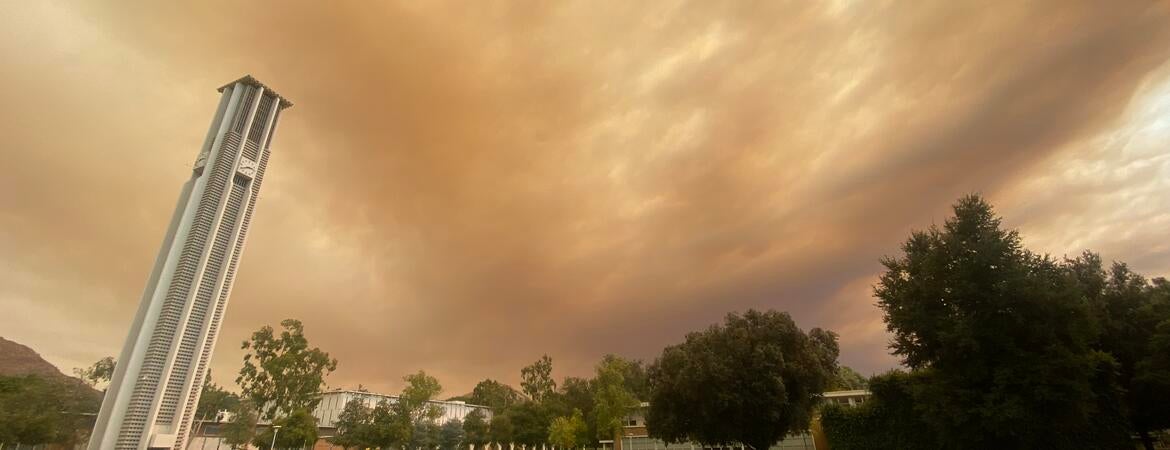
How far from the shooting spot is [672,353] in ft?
129

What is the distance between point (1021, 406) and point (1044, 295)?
17.2 ft

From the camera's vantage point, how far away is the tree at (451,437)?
65312 millimetres

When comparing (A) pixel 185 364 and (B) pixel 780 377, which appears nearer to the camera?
(B) pixel 780 377

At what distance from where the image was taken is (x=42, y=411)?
46969mm

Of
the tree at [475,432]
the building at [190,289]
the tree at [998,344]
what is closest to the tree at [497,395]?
the tree at [475,432]

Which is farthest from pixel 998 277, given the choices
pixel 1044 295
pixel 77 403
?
pixel 77 403

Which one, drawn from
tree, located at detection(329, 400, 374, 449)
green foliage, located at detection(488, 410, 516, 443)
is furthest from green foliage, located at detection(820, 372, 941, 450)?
tree, located at detection(329, 400, 374, 449)

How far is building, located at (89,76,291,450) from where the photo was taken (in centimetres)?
4603

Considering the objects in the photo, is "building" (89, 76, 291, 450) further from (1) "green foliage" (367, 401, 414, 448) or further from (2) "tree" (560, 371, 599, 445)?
(2) "tree" (560, 371, 599, 445)

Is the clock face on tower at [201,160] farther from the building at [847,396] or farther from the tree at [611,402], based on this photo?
the building at [847,396]

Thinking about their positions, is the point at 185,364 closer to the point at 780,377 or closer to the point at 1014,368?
the point at 780,377

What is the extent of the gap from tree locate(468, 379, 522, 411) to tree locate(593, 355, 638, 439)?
29.9m

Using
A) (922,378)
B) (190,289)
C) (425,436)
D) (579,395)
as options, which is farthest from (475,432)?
(922,378)

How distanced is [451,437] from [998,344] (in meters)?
60.0
